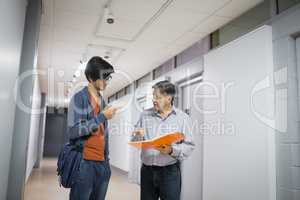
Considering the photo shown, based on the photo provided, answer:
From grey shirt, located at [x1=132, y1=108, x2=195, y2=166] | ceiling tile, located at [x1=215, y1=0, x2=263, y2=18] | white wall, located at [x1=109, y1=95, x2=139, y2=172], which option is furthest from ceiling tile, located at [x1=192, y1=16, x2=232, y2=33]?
white wall, located at [x1=109, y1=95, x2=139, y2=172]

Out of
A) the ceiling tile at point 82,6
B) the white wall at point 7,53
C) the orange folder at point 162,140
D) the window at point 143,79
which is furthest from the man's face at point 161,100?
the window at point 143,79

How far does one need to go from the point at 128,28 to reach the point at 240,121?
2081 mm

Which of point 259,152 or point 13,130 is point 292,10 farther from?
point 13,130

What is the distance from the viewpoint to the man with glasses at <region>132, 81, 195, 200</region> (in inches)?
79.3

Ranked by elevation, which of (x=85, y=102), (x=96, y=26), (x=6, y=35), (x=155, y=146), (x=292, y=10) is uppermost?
(x=96, y=26)

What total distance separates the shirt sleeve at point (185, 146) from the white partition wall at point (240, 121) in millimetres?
1213

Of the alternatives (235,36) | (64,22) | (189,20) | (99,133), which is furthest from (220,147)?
(64,22)

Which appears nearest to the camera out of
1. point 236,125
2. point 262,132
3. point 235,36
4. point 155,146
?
point 155,146

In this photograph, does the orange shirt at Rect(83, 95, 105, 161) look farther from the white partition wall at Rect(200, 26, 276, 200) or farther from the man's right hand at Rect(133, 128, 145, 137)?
the white partition wall at Rect(200, 26, 276, 200)

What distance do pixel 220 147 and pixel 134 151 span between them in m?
3.92

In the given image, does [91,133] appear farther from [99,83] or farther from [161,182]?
[161,182]

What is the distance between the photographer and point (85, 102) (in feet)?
5.29

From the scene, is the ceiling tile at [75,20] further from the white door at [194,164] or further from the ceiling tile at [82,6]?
the white door at [194,164]

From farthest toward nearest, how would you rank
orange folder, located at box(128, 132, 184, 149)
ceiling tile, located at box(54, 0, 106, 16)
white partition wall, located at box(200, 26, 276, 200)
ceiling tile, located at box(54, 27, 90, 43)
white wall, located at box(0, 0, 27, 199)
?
ceiling tile, located at box(54, 27, 90, 43) → ceiling tile, located at box(54, 0, 106, 16) → white partition wall, located at box(200, 26, 276, 200) → orange folder, located at box(128, 132, 184, 149) → white wall, located at box(0, 0, 27, 199)
